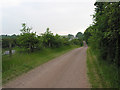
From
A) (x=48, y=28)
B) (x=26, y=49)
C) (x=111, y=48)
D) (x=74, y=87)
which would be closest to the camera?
(x=74, y=87)

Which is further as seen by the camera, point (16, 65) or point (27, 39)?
point (27, 39)

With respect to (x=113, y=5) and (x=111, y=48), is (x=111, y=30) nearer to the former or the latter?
(x=113, y=5)

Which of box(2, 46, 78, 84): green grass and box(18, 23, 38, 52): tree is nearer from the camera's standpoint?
box(2, 46, 78, 84): green grass

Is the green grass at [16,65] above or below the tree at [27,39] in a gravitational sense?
below

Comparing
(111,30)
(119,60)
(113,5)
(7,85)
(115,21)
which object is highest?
(113,5)

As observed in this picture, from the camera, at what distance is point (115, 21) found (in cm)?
404

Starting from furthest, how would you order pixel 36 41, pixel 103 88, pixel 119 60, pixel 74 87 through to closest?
pixel 36 41, pixel 119 60, pixel 74 87, pixel 103 88

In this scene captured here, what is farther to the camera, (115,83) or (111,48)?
(111,48)

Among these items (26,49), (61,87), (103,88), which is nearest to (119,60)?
(103,88)

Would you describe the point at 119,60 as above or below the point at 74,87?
above

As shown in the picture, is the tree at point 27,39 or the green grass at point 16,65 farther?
the tree at point 27,39

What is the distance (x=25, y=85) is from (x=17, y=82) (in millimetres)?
562

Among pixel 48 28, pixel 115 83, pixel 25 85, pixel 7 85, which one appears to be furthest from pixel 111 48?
pixel 48 28

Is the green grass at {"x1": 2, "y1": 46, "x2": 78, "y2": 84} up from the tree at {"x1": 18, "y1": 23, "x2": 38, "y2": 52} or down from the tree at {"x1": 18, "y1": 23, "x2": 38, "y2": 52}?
down
